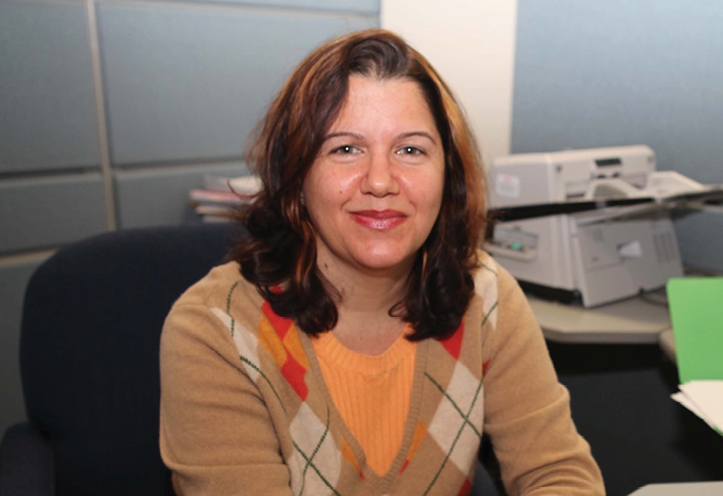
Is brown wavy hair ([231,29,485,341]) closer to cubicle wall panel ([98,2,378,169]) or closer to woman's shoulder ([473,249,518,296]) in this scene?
woman's shoulder ([473,249,518,296])

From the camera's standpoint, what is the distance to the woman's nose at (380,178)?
918 mm

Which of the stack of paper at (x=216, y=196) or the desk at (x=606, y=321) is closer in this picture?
the desk at (x=606, y=321)

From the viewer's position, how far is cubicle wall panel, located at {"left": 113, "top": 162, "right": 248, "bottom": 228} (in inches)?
71.9

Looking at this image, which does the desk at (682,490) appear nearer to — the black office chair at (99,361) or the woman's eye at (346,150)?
the black office chair at (99,361)

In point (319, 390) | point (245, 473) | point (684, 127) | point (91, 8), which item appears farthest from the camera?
point (684, 127)

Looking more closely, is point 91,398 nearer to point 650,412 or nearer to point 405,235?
point 405,235

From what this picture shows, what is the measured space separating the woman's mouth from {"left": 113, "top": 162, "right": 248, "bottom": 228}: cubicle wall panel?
1.04 meters

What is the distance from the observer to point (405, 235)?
3.20ft

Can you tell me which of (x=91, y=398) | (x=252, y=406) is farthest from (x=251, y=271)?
(x=91, y=398)

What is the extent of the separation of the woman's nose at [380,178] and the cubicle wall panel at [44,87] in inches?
43.9

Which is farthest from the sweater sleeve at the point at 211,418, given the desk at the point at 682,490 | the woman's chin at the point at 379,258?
the desk at the point at 682,490

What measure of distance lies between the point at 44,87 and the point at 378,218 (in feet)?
3.80

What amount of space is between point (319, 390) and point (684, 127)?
57.6 inches

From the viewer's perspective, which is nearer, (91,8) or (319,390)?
(319,390)
